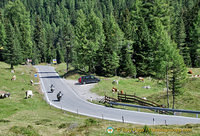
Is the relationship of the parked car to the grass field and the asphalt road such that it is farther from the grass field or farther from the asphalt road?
the grass field

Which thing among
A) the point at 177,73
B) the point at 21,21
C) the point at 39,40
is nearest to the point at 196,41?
the point at 177,73

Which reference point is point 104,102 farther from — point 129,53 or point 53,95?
point 129,53

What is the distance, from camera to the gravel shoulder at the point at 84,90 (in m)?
34.0

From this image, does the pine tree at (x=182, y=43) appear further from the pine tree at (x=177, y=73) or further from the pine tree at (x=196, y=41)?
the pine tree at (x=177, y=73)

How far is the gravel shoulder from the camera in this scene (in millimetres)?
34003

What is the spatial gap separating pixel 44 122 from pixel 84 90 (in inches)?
800

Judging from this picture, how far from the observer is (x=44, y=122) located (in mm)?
19375

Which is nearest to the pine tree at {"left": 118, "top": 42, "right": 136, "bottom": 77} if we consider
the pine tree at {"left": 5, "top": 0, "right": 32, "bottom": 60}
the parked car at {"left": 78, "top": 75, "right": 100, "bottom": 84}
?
the parked car at {"left": 78, "top": 75, "right": 100, "bottom": 84}

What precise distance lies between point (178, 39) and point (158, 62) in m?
38.4

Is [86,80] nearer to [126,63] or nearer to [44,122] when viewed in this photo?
[126,63]

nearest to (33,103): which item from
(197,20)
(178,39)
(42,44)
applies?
(178,39)

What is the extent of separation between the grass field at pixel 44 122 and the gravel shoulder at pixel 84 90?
21.9 feet

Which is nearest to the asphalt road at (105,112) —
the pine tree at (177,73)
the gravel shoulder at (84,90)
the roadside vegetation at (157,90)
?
the gravel shoulder at (84,90)

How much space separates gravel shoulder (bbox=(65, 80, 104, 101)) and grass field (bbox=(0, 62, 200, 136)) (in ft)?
21.9
